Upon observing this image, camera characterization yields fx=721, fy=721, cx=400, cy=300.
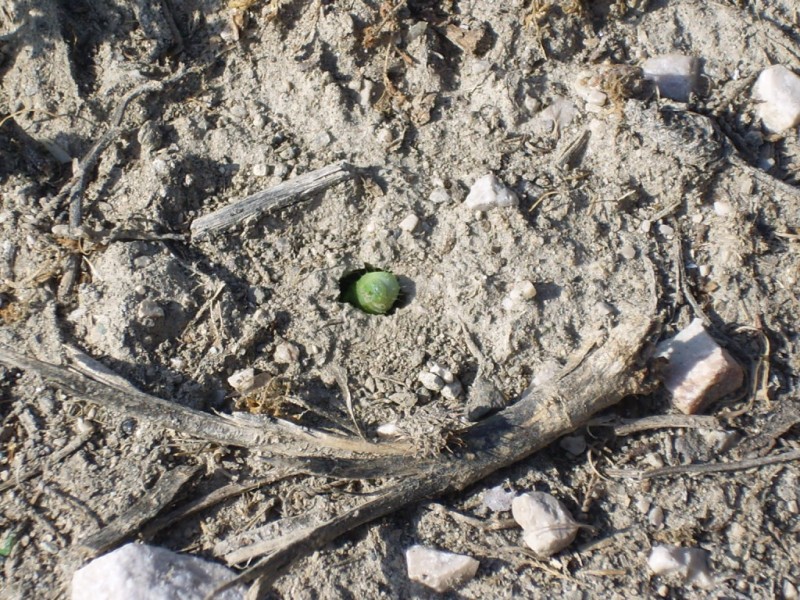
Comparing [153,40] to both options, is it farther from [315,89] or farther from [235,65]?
[315,89]

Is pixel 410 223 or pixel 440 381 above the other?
pixel 410 223

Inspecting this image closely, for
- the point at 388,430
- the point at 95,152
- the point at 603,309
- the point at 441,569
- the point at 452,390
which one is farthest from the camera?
the point at 95,152

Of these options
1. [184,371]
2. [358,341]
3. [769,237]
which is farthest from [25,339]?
[769,237]

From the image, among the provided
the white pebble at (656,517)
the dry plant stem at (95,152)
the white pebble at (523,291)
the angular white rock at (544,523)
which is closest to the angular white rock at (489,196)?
the white pebble at (523,291)

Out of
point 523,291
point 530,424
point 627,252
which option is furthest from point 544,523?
point 627,252

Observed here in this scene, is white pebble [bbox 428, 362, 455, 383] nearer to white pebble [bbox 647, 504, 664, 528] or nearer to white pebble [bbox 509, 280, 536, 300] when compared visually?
white pebble [bbox 509, 280, 536, 300]

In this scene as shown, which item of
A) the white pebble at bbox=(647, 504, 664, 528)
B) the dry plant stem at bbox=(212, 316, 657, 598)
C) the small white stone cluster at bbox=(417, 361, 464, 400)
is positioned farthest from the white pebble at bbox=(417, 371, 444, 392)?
the white pebble at bbox=(647, 504, 664, 528)

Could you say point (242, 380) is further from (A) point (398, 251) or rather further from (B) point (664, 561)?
(B) point (664, 561)
